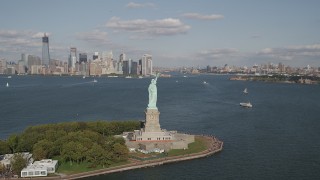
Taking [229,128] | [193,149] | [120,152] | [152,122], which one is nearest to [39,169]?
[120,152]

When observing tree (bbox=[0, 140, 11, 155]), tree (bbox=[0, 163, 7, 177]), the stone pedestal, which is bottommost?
tree (bbox=[0, 163, 7, 177])

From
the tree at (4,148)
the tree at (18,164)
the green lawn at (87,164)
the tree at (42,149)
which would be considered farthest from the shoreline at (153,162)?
the tree at (4,148)

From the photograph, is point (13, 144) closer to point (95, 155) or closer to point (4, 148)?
point (4, 148)

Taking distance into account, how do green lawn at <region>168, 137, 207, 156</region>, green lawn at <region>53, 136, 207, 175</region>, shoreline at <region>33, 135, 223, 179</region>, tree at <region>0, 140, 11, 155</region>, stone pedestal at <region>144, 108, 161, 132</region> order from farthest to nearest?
stone pedestal at <region>144, 108, 161, 132</region> < green lawn at <region>168, 137, 207, 156</region> < tree at <region>0, 140, 11, 155</region> < green lawn at <region>53, 136, 207, 175</region> < shoreline at <region>33, 135, 223, 179</region>

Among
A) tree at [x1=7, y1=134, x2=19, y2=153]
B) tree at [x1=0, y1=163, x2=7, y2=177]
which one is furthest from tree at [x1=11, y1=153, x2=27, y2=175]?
tree at [x1=7, y1=134, x2=19, y2=153]

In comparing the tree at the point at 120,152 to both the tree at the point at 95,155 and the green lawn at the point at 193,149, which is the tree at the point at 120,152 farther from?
the green lawn at the point at 193,149

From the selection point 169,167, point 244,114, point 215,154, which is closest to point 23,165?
point 169,167

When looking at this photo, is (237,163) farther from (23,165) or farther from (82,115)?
(82,115)

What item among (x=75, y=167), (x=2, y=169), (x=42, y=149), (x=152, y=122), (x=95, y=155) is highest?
(x=152, y=122)

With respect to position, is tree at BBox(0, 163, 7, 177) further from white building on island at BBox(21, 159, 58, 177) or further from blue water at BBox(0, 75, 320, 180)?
blue water at BBox(0, 75, 320, 180)
